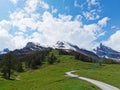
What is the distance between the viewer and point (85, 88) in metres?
54.3

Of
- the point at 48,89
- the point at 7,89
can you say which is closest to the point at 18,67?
the point at 7,89

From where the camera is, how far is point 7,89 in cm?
7350

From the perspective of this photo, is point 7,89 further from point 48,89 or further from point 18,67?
point 18,67

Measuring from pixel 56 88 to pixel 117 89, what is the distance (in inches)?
462

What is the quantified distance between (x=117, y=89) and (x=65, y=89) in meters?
10.00

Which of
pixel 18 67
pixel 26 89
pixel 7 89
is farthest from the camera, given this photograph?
pixel 18 67

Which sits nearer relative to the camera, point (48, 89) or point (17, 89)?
point (48, 89)

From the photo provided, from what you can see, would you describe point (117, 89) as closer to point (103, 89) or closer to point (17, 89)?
point (103, 89)

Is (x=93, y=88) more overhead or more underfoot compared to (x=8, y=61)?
more underfoot

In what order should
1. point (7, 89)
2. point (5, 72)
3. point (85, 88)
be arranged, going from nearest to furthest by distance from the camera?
point (85, 88) → point (7, 89) → point (5, 72)

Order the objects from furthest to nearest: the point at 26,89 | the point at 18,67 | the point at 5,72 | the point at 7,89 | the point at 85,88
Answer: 1. the point at 18,67
2. the point at 5,72
3. the point at 7,89
4. the point at 26,89
5. the point at 85,88

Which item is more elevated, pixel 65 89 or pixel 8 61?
pixel 8 61

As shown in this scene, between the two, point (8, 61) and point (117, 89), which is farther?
point (8, 61)

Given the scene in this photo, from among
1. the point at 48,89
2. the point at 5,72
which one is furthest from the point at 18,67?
the point at 48,89
